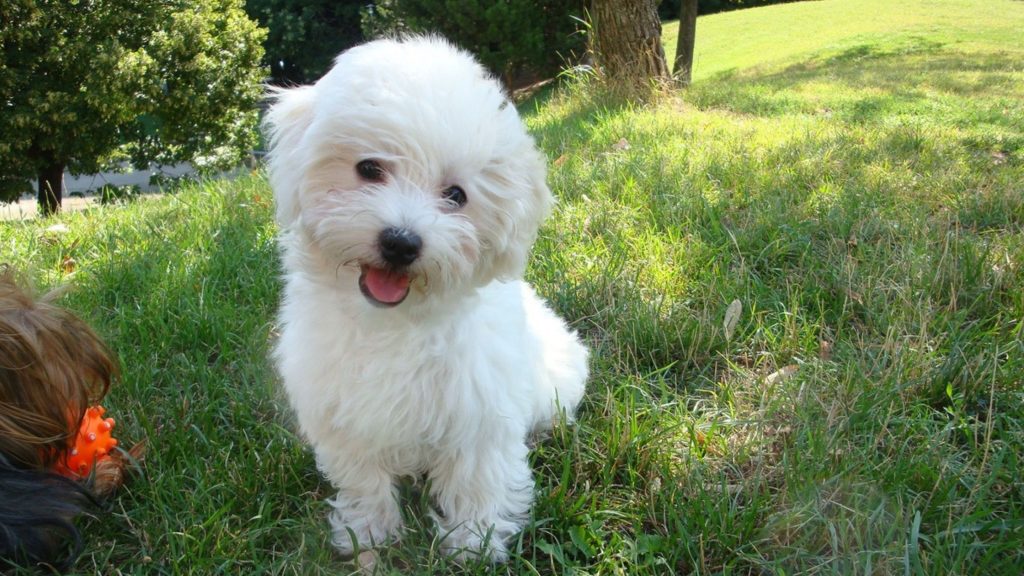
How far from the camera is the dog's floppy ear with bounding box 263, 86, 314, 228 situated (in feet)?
6.23

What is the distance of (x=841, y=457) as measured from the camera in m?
2.07

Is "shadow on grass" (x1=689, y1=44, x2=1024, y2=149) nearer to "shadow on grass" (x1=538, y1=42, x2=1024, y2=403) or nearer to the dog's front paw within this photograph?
"shadow on grass" (x1=538, y1=42, x2=1024, y2=403)

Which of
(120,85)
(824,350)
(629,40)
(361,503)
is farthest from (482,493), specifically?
(120,85)

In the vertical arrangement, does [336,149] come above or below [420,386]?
above

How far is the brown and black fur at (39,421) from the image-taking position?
6.16 ft

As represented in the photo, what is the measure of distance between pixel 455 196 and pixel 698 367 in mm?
1304

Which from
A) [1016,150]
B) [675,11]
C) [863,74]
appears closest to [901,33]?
[863,74]

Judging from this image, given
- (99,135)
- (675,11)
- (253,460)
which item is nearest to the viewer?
(253,460)

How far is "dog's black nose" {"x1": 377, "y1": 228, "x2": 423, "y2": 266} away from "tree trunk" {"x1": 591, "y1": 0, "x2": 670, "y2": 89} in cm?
560

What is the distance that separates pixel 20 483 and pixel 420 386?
3.56 feet

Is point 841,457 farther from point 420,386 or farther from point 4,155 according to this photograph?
point 4,155

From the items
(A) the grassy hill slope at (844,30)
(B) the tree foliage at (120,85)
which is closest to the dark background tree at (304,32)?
(B) the tree foliage at (120,85)

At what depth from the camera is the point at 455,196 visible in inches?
74.7

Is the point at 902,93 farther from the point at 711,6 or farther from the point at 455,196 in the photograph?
the point at 711,6
